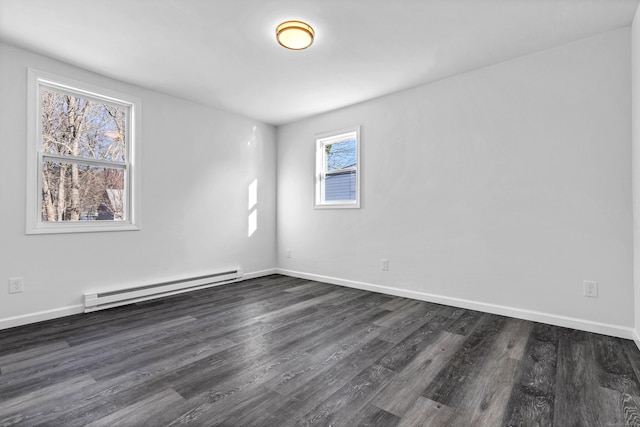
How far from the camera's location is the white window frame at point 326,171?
13.8 feet

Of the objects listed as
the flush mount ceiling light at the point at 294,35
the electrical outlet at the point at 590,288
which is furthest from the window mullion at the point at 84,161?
the electrical outlet at the point at 590,288

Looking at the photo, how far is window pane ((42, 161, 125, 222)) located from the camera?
304 cm

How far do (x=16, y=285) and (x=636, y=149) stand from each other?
5.34 metres

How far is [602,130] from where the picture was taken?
2.56 metres

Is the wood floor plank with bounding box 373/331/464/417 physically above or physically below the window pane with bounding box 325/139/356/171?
below

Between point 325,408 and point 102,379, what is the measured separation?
4.59 ft

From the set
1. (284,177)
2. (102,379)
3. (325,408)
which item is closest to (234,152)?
(284,177)

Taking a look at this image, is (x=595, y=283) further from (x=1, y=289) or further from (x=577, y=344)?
(x=1, y=289)

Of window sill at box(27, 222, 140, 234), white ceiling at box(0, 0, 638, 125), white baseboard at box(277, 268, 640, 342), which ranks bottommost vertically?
white baseboard at box(277, 268, 640, 342)

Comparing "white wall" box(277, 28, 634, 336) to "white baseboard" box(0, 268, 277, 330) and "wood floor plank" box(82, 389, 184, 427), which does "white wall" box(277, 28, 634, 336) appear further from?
"white baseboard" box(0, 268, 277, 330)

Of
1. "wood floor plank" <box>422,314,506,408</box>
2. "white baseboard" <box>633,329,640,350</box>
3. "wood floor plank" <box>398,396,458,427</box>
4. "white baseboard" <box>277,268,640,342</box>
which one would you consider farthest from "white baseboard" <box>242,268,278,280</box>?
"white baseboard" <box>633,329,640,350</box>

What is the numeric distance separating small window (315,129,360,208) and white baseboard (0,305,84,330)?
124 inches

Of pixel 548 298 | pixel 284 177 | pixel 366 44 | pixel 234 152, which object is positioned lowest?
pixel 548 298

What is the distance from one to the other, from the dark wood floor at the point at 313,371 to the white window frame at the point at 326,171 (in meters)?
1.74
